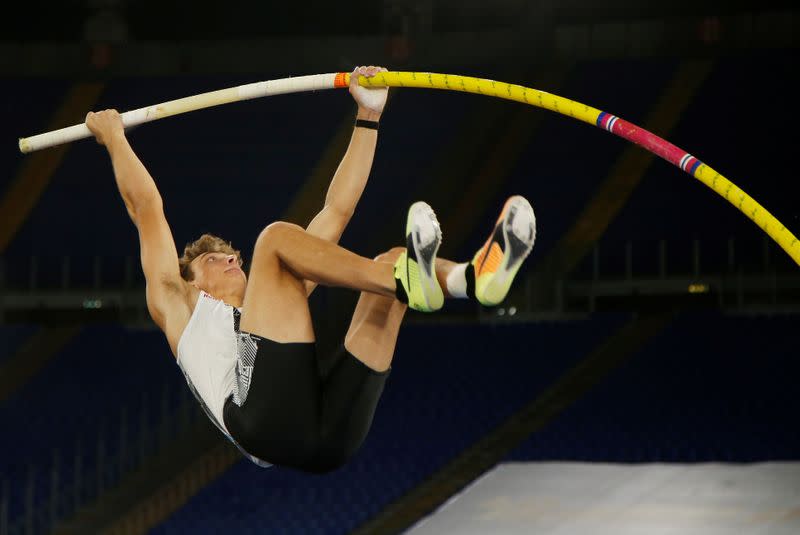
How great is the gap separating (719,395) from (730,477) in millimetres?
1223

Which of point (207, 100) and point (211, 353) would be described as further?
point (207, 100)

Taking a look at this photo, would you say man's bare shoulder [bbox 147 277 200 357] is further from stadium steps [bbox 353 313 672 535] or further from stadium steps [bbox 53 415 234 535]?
stadium steps [bbox 53 415 234 535]

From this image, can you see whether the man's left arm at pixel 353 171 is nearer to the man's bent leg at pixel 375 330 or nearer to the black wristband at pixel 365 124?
the black wristband at pixel 365 124

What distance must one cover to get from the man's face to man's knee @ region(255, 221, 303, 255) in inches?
29.0

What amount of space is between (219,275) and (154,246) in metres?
0.30

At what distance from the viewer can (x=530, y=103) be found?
4.73m

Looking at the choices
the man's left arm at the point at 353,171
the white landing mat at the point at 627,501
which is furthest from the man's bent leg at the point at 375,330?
the white landing mat at the point at 627,501

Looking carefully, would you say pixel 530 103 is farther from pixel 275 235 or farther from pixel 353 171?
pixel 275 235

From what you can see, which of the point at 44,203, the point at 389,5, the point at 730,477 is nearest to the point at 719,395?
the point at 730,477

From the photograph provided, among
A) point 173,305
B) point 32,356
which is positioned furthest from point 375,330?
point 32,356

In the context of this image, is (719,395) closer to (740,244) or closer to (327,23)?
(740,244)

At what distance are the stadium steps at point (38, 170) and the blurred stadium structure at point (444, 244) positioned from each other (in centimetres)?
3

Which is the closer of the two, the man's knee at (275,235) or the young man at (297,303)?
the young man at (297,303)

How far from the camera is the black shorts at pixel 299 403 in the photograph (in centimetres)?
416
